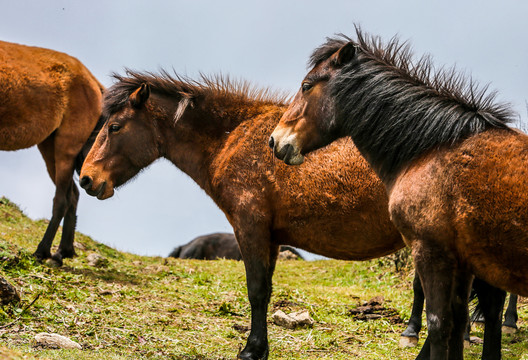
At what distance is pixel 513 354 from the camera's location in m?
6.41

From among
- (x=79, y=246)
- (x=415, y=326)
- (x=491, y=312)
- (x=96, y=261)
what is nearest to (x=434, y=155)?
(x=491, y=312)

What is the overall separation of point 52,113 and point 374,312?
5.54 metres

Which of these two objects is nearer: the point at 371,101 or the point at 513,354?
the point at 371,101

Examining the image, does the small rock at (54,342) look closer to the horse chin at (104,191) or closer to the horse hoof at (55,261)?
the horse chin at (104,191)

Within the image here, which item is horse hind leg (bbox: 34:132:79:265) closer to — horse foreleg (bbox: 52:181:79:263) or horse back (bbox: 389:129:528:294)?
horse foreleg (bbox: 52:181:79:263)

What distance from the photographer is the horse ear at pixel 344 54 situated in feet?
Answer: 15.9

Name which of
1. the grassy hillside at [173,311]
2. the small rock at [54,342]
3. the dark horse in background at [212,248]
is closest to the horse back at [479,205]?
the grassy hillside at [173,311]

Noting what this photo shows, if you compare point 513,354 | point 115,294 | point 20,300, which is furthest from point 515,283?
point 115,294

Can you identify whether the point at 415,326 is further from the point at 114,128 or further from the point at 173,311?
the point at 114,128

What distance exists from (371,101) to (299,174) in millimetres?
1241

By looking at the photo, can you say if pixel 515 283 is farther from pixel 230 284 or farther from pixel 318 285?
pixel 318 285

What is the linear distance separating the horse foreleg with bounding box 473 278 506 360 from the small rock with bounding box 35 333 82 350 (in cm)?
365

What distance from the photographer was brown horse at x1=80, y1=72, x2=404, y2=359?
548cm

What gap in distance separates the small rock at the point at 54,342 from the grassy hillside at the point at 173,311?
87 mm
